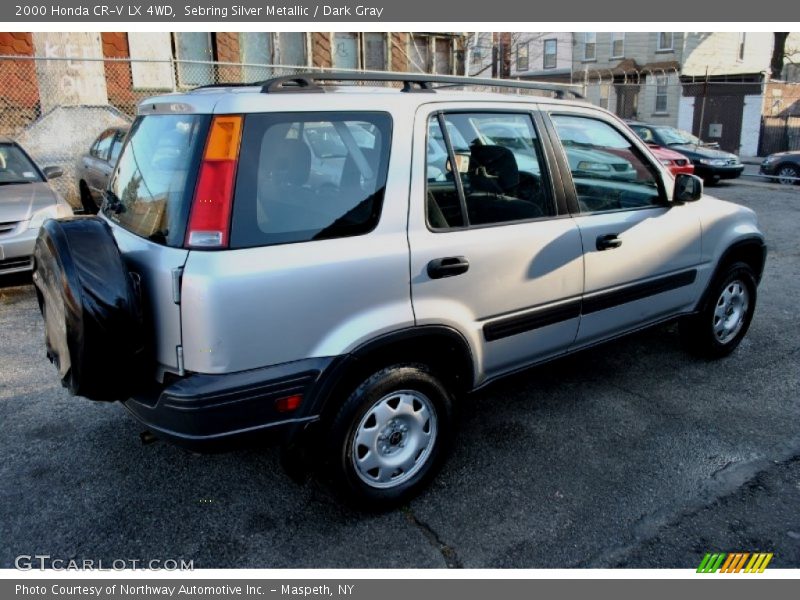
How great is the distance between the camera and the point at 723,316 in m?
4.72

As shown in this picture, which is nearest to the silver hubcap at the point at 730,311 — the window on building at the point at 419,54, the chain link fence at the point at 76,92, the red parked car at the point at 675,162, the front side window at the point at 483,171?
the front side window at the point at 483,171

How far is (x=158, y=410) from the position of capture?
2564mm

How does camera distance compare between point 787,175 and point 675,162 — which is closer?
point 675,162

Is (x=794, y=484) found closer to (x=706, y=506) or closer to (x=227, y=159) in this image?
(x=706, y=506)

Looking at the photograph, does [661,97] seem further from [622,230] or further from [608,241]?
[608,241]

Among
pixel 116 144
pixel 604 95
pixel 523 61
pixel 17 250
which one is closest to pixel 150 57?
pixel 116 144

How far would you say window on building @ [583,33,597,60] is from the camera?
106 feet

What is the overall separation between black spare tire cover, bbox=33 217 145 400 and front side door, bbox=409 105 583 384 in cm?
118

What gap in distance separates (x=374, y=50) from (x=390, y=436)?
16402mm

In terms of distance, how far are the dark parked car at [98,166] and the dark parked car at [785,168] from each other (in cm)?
1483

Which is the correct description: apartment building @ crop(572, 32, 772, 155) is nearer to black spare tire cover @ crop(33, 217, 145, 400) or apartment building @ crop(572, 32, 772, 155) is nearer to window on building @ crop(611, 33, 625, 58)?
window on building @ crop(611, 33, 625, 58)

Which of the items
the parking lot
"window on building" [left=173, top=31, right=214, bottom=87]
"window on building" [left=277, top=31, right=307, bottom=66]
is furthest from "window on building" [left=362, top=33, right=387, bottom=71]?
the parking lot

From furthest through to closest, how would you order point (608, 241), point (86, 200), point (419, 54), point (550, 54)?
point (550, 54), point (419, 54), point (86, 200), point (608, 241)

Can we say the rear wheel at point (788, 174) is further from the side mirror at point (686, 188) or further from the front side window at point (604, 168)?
the front side window at point (604, 168)
